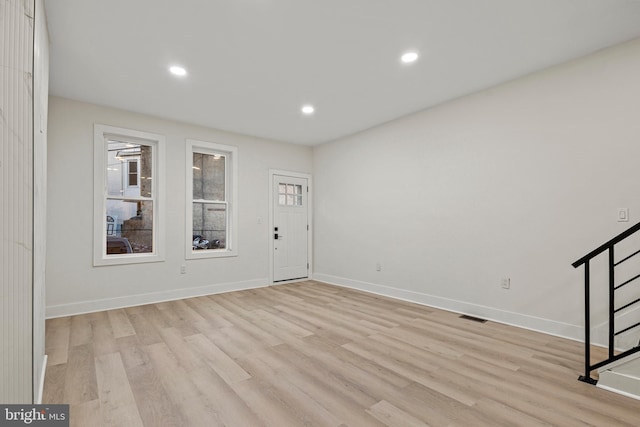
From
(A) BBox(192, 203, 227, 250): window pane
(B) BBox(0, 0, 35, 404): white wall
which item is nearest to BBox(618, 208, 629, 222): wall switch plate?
(B) BBox(0, 0, 35, 404): white wall

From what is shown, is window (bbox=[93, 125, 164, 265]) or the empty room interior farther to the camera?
window (bbox=[93, 125, 164, 265])

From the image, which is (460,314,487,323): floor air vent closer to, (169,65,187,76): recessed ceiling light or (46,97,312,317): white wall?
(46,97,312,317): white wall

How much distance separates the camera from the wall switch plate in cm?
269

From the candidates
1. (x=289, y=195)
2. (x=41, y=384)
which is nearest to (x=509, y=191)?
(x=289, y=195)

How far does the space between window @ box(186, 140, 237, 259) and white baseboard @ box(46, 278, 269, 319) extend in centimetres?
54

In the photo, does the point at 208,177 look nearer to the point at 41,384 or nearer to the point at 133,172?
the point at 133,172

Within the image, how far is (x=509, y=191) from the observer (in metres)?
3.43

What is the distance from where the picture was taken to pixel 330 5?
226cm

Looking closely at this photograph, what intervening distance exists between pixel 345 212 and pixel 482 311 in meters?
2.72

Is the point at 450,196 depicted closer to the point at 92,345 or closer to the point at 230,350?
the point at 230,350

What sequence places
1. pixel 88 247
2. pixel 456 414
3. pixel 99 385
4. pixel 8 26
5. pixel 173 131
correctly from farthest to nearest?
1. pixel 173 131
2. pixel 88 247
3. pixel 99 385
4. pixel 456 414
5. pixel 8 26

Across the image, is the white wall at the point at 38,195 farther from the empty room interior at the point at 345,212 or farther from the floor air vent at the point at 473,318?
the floor air vent at the point at 473,318

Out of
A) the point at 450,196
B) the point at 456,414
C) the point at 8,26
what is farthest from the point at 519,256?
the point at 8,26

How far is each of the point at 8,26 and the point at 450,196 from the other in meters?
4.12
